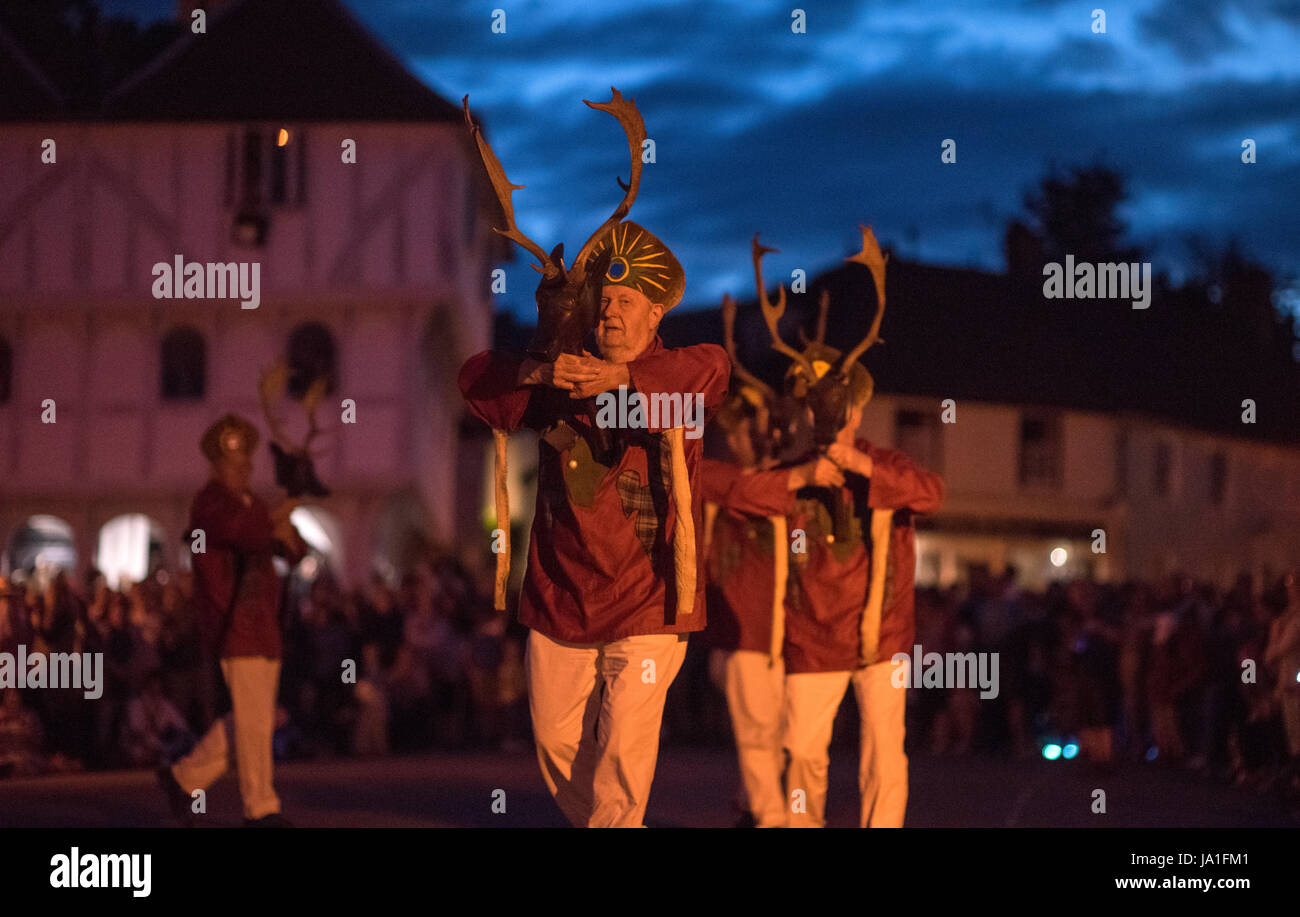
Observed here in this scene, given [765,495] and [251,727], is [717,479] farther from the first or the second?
[251,727]

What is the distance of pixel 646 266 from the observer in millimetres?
6875

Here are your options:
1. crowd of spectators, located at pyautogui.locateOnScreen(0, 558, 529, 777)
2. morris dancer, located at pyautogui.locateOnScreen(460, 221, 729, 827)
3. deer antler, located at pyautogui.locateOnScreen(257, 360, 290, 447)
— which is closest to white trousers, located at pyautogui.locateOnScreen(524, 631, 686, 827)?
morris dancer, located at pyautogui.locateOnScreen(460, 221, 729, 827)

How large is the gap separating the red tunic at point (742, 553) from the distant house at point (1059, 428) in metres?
27.2

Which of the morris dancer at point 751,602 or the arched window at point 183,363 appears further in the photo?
the arched window at point 183,363

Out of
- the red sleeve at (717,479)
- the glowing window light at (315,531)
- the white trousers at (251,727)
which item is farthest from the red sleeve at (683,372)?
the glowing window light at (315,531)

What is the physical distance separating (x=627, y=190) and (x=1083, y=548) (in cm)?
3770

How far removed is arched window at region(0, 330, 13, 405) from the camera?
3212cm

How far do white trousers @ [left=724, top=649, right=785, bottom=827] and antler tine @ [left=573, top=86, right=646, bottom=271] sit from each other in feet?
12.9

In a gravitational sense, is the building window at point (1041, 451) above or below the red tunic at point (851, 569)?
above

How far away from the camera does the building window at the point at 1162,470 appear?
45.2 metres

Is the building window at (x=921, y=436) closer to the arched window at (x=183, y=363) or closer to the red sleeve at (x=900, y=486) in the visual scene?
the arched window at (x=183, y=363)

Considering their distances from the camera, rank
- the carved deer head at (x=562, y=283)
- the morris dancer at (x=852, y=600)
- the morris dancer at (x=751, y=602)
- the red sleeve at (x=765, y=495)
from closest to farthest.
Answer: the carved deer head at (x=562, y=283) → the morris dancer at (x=852, y=600) → the red sleeve at (x=765, y=495) → the morris dancer at (x=751, y=602)

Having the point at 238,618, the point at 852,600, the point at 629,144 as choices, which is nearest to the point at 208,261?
the point at 238,618

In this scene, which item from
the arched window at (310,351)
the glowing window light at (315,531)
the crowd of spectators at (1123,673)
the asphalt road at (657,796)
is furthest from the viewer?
the arched window at (310,351)
